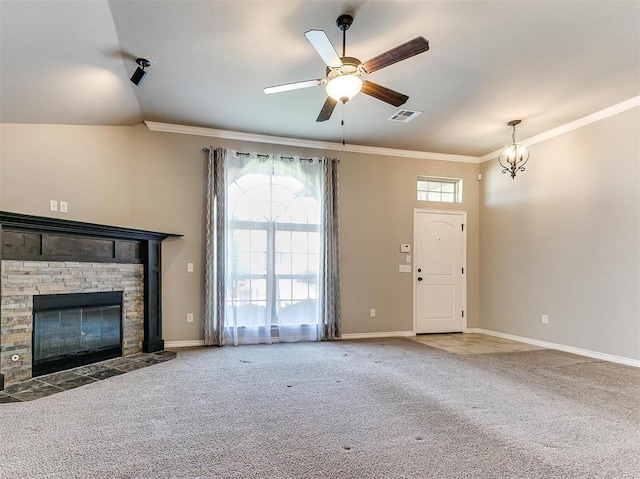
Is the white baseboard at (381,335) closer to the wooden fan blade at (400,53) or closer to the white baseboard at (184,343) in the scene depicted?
the white baseboard at (184,343)

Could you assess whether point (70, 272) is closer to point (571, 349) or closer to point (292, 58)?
point (292, 58)

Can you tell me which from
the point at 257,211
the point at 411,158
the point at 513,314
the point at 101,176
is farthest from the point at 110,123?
the point at 513,314

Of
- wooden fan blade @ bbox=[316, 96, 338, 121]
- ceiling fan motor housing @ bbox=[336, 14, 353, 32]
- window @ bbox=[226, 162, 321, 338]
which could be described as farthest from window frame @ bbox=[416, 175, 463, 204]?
ceiling fan motor housing @ bbox=[336, 14, 353, 32]

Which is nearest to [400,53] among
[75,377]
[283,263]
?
[283,263]

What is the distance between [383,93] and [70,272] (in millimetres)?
3524

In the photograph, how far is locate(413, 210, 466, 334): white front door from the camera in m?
5.95

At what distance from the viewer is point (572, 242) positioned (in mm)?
4719

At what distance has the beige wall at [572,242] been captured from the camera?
4141mm

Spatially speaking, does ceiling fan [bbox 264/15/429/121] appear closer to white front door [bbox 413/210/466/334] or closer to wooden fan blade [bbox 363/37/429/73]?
→ wooden fan blade [bbox 363/37/429/73]

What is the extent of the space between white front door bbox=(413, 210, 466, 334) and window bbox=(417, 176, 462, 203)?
0.83 ft

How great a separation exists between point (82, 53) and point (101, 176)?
1640mm

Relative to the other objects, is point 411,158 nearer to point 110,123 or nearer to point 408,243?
point 408,243

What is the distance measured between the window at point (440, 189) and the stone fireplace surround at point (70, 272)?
401 centimetres

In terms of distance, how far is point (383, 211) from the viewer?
582 cm
